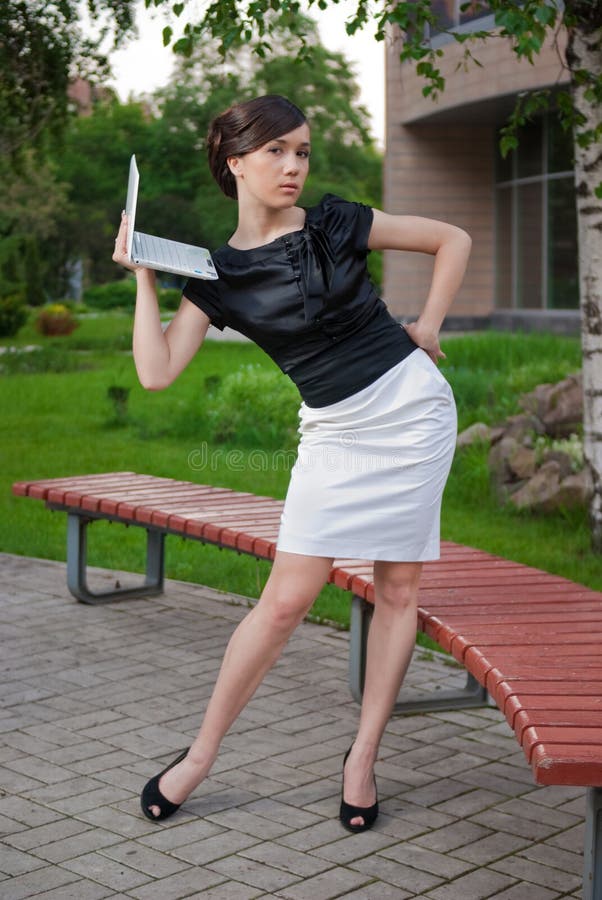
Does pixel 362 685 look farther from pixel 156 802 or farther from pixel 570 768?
pixel 570 768

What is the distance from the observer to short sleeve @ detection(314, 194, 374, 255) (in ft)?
11.1

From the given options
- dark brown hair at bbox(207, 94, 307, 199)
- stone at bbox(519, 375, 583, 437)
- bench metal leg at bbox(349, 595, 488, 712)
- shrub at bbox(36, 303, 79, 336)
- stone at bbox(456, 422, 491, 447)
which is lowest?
bench metal leg at bbox(349, 595, 488, 712)

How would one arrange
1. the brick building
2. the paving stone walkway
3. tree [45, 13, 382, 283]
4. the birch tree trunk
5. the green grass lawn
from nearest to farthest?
the paving stone walkway, the birch tree trunk, the green grass lawn, the brick building, tree [45, 13, 382, 283]

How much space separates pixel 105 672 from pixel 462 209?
2140 cm

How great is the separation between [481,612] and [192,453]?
7324 millimetres

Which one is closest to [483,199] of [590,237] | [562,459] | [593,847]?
[562,459]

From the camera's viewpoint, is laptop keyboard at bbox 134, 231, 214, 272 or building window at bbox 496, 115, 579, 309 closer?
laptop keyboard at bbox 134, 231, 214, 272

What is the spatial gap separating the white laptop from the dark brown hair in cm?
28

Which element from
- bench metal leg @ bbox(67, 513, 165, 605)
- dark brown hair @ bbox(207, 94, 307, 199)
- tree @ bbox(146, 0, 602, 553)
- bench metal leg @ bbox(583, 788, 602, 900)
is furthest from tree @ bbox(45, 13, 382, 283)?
bench metal leg @ bbox(583, 788, 602, 900)

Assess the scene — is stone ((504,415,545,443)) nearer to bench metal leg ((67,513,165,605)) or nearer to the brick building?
bench metal leg ((67,513,165,605))

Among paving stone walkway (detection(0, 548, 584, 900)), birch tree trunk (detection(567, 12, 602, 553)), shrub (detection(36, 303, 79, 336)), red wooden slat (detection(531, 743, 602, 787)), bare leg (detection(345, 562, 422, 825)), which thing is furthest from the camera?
shrub (detection(36, 303, 79, 336))

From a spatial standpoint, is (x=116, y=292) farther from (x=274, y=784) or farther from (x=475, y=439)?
(x=274, y=784)

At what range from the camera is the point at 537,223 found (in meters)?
23.8

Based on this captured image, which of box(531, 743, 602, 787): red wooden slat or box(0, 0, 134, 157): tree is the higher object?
box(0, 0, 134, 157): tree
